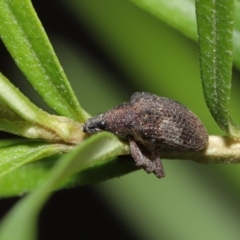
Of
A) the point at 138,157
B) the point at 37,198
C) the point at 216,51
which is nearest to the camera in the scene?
the point at 37,198

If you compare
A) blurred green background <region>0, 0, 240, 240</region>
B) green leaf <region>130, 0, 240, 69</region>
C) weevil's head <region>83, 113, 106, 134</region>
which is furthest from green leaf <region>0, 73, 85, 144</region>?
blurred green background <region>0, 0, 240, 240</region>

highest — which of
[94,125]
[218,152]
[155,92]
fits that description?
[94,125]

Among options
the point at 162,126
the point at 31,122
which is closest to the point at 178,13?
the point at 162,126

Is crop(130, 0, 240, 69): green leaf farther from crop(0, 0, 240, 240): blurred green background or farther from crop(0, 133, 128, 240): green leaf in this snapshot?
crop(0, 0, 240, 240): blurred green background

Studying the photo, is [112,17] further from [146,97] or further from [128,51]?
[146,97]

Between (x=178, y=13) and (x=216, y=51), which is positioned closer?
(x=216, y=51)

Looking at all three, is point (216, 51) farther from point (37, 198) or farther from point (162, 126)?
point (37, 198)

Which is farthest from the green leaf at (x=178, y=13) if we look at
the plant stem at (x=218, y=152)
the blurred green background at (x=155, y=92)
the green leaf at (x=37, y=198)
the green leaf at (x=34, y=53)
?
the blurred green background at (x=155, y=92)
